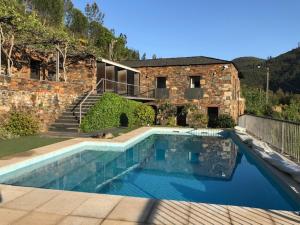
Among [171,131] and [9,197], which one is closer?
[9,197]

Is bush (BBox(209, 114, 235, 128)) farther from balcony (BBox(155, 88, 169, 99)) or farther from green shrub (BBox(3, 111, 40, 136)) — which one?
green shrub (BBox(3, 111, 40, 136))

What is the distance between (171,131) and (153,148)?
623cm

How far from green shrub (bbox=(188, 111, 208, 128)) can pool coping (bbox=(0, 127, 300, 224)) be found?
18.8 meters

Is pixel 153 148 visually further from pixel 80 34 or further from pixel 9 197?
pixel 80 34

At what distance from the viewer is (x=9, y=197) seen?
5.62 metres

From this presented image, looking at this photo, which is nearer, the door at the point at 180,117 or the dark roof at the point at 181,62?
the dark roof at the point at 181,62

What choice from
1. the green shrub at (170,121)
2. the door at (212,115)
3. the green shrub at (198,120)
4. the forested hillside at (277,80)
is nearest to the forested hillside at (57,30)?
the green shrub at (170,121)

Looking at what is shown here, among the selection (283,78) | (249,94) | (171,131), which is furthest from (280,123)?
(283,78)

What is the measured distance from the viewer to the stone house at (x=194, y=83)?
24.3 meters

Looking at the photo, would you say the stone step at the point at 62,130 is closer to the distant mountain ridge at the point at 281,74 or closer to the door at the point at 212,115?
the door at the point at 212,115

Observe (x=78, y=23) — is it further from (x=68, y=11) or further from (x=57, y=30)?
(x=57, y=30)

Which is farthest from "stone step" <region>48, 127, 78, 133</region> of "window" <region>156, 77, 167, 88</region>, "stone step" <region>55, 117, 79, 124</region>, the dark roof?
the dark roof

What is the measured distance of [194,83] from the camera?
25.8 metres

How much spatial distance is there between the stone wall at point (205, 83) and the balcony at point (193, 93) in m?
0.23
